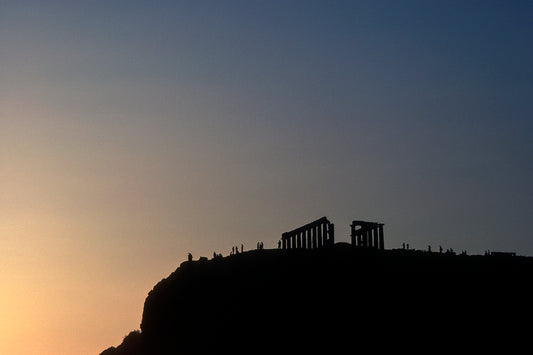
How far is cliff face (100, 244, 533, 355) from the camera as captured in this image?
34344 millimetres

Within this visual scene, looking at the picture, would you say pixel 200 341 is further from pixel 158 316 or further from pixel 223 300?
pixel 158 316

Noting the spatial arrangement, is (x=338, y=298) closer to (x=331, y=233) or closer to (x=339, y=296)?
(x=339, y=296)

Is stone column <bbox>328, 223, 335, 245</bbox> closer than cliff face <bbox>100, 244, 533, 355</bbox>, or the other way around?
cliff face <bbox>100, 244, 533, 355</bbox>

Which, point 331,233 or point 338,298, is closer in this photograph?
point 338,298

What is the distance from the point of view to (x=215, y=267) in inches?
1650

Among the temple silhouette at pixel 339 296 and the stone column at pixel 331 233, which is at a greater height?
the stone column at pixel 331 233

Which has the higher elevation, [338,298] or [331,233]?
[331,233]

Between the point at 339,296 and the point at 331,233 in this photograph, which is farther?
the point at 331,233

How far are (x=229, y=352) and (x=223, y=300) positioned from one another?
Result: 10.7 ft

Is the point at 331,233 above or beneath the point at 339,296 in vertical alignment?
above

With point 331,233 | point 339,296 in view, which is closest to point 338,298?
point 339,296

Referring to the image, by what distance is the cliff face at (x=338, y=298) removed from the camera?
34.3 m

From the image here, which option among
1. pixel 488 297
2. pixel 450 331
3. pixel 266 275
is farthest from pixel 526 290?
pixel 266 275

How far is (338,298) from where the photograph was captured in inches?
1391
